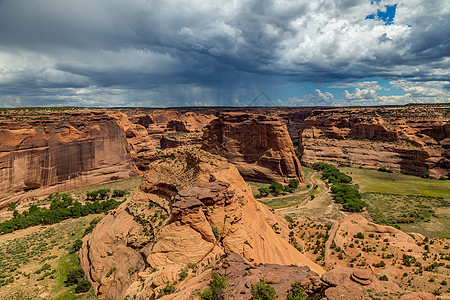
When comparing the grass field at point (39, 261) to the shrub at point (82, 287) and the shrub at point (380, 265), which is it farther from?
the shrub at point (380, 265)

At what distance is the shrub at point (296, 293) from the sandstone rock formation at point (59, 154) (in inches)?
2346

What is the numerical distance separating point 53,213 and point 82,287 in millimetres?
24916

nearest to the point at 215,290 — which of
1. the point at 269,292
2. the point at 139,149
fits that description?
the point at 269,292

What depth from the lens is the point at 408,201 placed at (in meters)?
52.9

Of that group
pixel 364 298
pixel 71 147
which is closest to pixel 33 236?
pixel 71 147

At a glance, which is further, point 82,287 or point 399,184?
point 399,184

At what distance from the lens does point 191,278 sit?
1576cm

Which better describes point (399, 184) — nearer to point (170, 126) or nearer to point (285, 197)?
point (285, 197)

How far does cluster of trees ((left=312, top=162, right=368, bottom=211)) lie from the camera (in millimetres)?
48062

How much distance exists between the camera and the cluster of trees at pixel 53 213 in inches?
1491

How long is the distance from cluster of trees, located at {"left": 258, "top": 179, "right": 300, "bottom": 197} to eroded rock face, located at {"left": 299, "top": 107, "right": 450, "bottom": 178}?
35315 millimetres

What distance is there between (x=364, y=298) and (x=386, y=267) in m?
18.5

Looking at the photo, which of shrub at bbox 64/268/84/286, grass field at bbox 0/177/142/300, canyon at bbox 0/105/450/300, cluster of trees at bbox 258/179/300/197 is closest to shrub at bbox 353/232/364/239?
canyon at bbox 0/105/450/300

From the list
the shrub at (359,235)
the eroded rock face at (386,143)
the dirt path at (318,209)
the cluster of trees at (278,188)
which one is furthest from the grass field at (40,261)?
the eroded rock face at (386,143)
